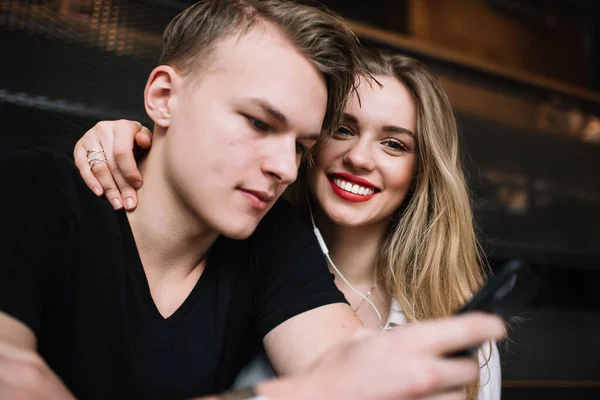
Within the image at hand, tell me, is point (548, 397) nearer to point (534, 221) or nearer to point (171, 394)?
point (534, 221)

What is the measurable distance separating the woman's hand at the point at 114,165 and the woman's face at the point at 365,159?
0.51 meters

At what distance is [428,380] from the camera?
58cm

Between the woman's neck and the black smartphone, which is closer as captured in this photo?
the black smartphone

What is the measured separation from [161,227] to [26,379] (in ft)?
1.45

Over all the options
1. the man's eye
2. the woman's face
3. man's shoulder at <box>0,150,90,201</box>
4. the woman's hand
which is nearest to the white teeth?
the woman's face

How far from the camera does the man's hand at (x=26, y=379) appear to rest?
652mm

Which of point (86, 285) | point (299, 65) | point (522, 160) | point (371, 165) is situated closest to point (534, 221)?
point (522, 160)

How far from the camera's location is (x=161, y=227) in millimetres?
1076

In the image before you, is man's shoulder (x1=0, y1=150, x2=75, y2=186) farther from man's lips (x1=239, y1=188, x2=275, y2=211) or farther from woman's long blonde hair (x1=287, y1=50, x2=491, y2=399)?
woman's long blonde hair (x1=287, y1=50, x2=491, y2=399)

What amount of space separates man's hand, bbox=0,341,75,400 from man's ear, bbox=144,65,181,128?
0.53 m

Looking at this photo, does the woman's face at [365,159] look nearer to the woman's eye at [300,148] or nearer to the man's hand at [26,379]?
the woman's eye at [300,148]

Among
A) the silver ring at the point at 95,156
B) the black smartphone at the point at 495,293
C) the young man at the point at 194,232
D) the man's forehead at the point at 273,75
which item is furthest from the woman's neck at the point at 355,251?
the black smartphone at the point at 495,293

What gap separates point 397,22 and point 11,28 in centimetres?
203

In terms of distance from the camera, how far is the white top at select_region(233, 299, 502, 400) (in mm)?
1323
